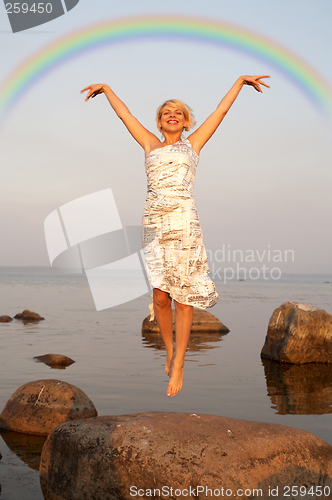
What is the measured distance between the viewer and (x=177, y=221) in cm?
502

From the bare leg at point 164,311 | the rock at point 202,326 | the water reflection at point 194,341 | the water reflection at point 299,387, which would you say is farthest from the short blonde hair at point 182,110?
the rock at point 202,326

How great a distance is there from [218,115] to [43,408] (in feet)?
17.9

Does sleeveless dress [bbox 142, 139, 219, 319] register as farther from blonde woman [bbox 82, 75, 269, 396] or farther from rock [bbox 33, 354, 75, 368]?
rock [bbox 33, 354, 75, 368]

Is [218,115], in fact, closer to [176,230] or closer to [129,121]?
[129,121]

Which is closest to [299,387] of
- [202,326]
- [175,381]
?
[175,381]

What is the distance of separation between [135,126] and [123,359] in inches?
383

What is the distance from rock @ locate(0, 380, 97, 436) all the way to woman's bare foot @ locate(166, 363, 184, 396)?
3.20 metres

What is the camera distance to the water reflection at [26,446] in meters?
6.70

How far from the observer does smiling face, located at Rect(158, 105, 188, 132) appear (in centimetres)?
531

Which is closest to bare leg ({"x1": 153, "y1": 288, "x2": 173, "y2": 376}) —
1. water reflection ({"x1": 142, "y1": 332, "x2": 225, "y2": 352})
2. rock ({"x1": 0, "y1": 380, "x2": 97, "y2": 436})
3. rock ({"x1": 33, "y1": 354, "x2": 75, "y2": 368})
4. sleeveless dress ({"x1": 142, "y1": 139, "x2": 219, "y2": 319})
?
sleeveless dress ({"x1": 142, "y1": 139, "x2": 219, "y2": 319})

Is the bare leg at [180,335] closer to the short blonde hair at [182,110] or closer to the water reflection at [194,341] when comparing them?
the short blonde hair at [182,110]

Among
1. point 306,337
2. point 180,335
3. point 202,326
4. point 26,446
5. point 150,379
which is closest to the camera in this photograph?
point 180,335

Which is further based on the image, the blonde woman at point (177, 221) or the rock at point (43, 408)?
the rock at point (43, 408)

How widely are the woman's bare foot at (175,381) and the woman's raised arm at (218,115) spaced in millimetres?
2460
